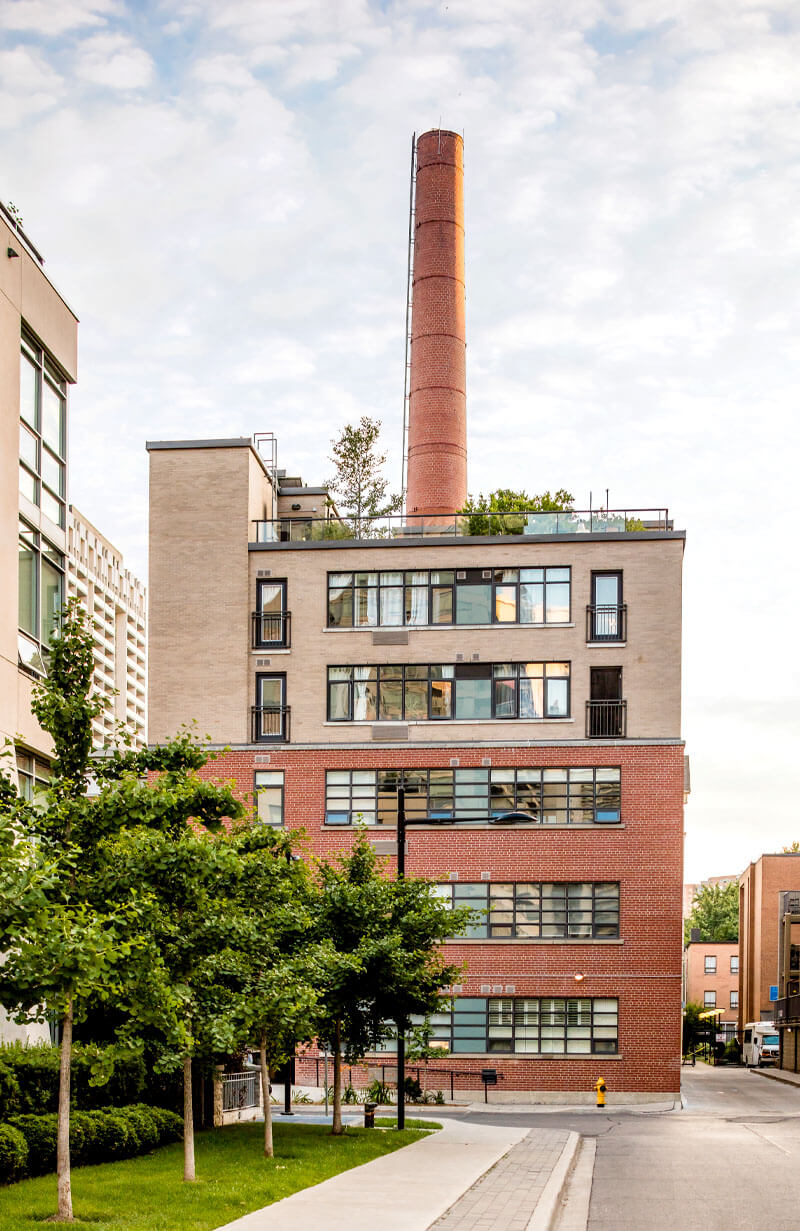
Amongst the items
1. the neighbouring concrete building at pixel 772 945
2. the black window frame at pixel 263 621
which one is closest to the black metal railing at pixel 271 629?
the black window frame at pixel 263 621

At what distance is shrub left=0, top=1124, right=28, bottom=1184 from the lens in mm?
16734

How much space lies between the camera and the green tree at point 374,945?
25.4m

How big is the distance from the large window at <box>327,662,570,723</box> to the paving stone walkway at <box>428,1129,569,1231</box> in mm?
23628

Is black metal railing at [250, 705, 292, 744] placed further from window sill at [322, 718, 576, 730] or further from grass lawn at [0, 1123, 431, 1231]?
grass lawn at [0, 1123, 431, 1231]

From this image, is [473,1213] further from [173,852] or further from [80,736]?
[80,736]

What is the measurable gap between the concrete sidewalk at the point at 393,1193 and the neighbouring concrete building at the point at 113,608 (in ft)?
394

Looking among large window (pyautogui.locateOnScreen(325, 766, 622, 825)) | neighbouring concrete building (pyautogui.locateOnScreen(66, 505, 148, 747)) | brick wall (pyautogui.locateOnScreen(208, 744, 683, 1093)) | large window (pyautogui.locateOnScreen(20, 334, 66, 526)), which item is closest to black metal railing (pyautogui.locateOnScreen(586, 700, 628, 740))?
brick wall (pyautogui.locateOnScreen(208, 744, 683, 1093))

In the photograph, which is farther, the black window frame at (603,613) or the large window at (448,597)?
the large window at (448,597)

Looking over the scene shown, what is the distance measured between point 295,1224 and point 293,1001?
6.58 metres

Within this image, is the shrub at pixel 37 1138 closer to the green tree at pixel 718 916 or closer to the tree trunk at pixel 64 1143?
the tree trunk at pixel 64 1143

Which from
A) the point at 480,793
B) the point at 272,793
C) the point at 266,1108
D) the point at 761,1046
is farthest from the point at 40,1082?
the point at 761,1046

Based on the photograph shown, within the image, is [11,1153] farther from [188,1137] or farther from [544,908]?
[544,908]

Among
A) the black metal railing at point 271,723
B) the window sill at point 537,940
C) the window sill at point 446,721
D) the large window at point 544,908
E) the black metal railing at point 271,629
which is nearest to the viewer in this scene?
the window sill at point 537,940

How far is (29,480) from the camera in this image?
25.2 meters
